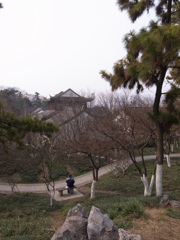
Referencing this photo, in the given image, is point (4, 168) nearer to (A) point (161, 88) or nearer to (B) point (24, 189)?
(B) point (24, 189)

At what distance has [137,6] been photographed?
7.60 metres

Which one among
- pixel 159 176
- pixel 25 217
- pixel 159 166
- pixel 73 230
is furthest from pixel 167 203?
pixel 25 217

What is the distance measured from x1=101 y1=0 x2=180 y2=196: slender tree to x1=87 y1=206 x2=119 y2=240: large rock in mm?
4047

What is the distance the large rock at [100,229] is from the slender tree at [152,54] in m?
4.05

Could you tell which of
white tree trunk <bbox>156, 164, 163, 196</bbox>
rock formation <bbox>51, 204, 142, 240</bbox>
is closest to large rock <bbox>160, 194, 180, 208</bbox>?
white tree trunk <bbox>156, 164, 163, 196</bbox>

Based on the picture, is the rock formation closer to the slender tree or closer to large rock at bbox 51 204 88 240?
large rock at bbox 51 204 88 240

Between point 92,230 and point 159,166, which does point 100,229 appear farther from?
point 159,166

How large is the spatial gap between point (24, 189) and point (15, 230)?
920 centimetres

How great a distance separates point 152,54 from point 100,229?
14.9ft

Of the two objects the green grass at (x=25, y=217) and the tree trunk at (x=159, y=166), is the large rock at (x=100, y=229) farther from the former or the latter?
the tree trunk at (x=159, y=166)

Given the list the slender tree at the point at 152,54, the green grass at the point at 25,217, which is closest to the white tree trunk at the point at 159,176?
the slender tree at the point at 152,54

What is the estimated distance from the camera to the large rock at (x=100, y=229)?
11.2 ft

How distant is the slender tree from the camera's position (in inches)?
234

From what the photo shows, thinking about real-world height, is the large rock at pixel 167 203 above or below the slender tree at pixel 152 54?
below
